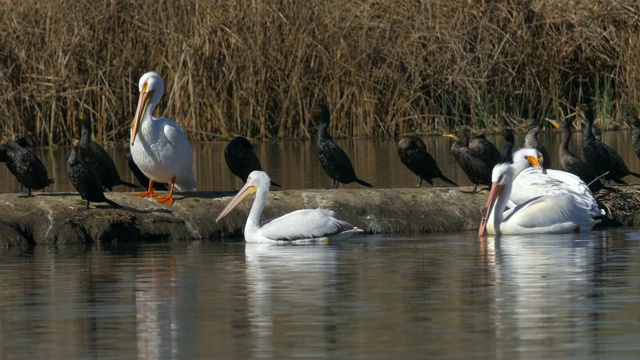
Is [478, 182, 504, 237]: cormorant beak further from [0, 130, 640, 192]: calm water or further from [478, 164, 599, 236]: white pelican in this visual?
[0, 130, 640, 192]: calm water

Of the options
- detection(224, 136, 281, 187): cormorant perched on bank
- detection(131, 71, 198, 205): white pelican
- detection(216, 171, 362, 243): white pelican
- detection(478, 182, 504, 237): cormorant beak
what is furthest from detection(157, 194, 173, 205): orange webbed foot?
detection(478, 182, 504, 237): cormorant beak

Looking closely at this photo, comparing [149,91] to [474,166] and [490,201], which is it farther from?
[490,201]

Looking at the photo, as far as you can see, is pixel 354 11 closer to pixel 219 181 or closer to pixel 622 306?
pixel 219 181

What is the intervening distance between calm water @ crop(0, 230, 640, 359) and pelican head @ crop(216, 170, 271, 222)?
0.60m

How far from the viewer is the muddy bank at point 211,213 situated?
41.2 ft

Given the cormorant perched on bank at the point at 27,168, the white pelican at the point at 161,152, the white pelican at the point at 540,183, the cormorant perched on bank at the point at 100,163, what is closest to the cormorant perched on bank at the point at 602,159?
the white pelican at the point at 540,183

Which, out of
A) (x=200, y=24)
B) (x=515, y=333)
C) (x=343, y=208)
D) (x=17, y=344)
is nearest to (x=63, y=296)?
(x=17, y=344)

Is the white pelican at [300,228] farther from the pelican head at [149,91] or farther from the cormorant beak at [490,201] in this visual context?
the pelican head at [149,91]

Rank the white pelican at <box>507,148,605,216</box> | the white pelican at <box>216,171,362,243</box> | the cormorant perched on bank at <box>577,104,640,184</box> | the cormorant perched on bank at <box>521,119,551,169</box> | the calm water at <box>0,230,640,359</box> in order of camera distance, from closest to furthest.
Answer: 1. the calm water at <box>0,230,640,359</box>
2. the white pelican at <box>216,171,362,243</box>
3. the white pelican at <box>507,148,605,216</box>
4. the cormorant perched on bank at <box>577,104,640,184</box>
5. the cormorant perched on bank at <box>521,119,551,169</box>

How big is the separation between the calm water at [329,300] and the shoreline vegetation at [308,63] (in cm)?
1142

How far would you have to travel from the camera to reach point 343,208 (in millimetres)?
13250

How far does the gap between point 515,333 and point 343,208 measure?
586 centimetres

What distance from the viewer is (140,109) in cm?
1404

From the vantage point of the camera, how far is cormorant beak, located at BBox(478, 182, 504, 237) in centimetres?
1291
